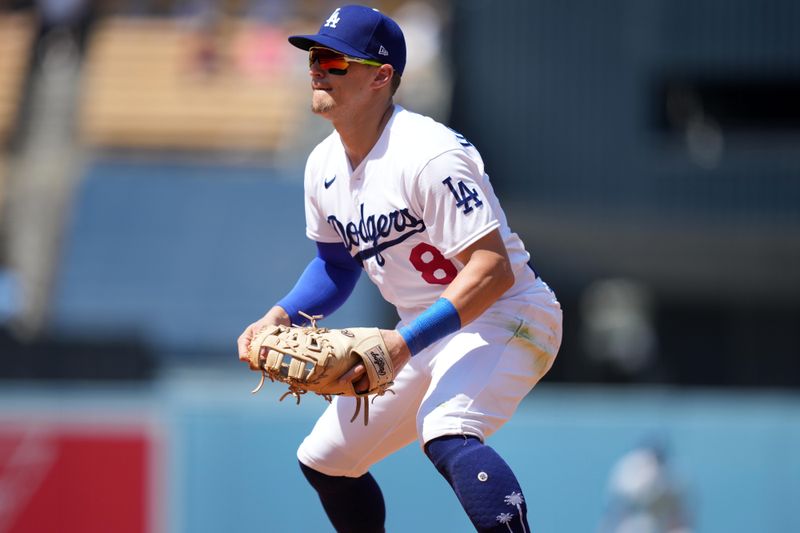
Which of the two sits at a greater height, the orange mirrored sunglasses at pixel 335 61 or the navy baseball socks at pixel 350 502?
the orange mirrored sunglasses at pixel 335 61

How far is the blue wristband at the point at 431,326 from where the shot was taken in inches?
149

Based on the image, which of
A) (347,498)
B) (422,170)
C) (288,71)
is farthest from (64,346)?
(422,170)

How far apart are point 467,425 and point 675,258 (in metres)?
12.8

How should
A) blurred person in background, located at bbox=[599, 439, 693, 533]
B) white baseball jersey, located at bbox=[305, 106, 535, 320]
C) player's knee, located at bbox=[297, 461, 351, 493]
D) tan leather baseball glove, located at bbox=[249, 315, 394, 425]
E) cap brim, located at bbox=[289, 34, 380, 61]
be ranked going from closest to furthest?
tan leather baseball glove, located at bbox=[249, 315, 394, 425] < white baseball jersey, located at bbox=[305, 106, 535, 320] < cap brim, located at bbox=[289, 34, 380, 61] < player's knee, located at bbox=[297, 461, 351, 493] < blurred person in background, located at bbox=[599, 439, 693, 533]

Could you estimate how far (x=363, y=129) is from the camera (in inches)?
164

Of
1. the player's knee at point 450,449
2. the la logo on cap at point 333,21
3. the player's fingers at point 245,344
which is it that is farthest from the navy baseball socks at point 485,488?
the la logo on cap at point 333,21

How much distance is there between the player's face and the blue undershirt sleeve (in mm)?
617

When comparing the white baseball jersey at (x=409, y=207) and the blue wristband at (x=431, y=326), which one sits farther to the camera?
the white baseball jersey at (x=409, y=207)

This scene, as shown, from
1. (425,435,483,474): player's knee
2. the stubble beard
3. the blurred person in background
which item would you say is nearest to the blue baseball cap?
the stubble beard

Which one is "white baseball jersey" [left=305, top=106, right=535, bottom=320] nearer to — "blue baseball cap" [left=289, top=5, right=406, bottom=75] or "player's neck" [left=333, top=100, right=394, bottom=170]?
"player's neck" [left=333, top=100, right=394, bottom=170]

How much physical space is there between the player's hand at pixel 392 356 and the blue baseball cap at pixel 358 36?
90cm

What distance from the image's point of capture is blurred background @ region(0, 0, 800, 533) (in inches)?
375

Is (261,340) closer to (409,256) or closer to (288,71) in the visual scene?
(409,256)

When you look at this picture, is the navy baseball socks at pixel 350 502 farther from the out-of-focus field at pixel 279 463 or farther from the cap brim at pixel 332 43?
the out-of-focus field at pixel 279 463
